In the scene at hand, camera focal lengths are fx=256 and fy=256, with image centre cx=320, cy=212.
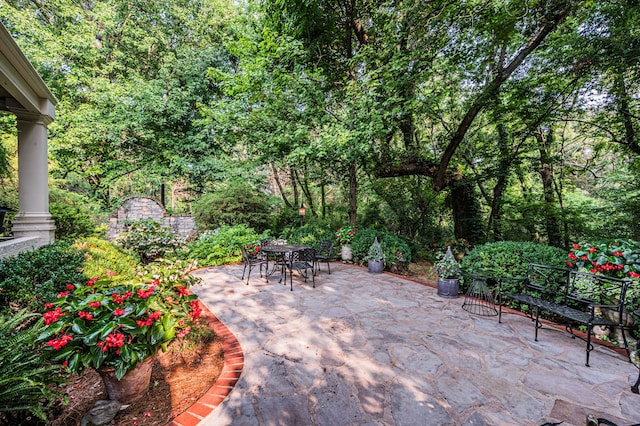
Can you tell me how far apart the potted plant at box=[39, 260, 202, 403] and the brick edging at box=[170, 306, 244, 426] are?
0.49 meters

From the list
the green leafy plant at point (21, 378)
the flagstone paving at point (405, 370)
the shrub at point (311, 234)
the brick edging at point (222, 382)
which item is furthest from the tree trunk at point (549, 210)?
the green leafy plant at point (21, 378)

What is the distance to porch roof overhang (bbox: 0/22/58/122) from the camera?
3.08m

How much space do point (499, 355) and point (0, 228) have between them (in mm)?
7213

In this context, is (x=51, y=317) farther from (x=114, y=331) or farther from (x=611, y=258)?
(x=611, y=258)

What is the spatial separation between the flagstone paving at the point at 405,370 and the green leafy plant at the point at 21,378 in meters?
0.90

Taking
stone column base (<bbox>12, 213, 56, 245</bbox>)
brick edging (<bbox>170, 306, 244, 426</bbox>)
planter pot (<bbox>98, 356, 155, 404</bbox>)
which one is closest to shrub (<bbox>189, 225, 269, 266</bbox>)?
stone column base (<bbox>12, 213, 56, 245</bbox>)

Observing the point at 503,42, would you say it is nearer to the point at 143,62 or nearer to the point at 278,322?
the point at 278,322

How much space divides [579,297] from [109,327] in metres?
4.65

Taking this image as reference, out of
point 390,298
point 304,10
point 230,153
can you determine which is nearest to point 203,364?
point 390,298

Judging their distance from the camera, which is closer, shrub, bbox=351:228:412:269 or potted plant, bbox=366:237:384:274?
potted plant, bbox=366:237:384:274

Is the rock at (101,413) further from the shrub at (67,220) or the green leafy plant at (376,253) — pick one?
the shrub at (67,220)

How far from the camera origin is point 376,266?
584 cm

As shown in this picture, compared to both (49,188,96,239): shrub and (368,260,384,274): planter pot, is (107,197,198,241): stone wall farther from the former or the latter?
(368,260,384,274): planter pot

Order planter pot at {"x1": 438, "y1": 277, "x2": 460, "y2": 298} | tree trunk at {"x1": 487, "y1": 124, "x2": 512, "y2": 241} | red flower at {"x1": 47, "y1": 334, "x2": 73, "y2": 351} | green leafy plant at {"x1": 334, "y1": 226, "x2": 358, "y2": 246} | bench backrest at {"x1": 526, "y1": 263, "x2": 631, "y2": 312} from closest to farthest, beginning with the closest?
red flower at {"x1": 47, "y1": 334, "x2": 73, "y2": 351} < bench backrest at {"x1": 526, "y1": 263, "x2": 631, "y2": 312} < planter pot at {"x1": 438, "y1": 277, "x2": 460, "y2": 298} < tree trunk at {"x1": 487, "y1": 124, "x2": 512, "y2": 241} < green leafy plant at {"x1": 334, "y1": 226, "x2": 358, "y2": 246}
